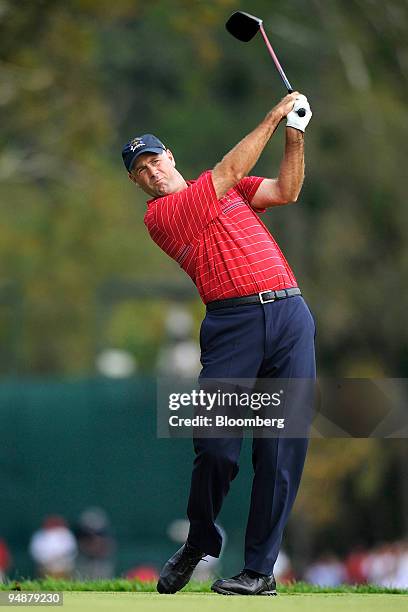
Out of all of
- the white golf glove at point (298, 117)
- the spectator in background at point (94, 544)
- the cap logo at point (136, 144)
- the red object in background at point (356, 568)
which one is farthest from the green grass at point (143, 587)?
the red object in background at point (356, 568)

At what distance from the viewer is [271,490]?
26.6 ft

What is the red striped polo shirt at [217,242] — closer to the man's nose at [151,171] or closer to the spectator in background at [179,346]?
the man's nose at [151,171]

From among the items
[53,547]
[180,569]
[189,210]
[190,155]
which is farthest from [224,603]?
[190,155]

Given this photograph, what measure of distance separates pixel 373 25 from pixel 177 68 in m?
19.1

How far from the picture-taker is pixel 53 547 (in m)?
17.7

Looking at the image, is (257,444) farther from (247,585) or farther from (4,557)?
(4,557)

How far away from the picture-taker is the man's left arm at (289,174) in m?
8.06

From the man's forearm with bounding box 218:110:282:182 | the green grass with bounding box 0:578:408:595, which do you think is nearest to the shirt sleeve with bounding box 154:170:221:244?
the man's forearm with bounding box 218:110:282:182

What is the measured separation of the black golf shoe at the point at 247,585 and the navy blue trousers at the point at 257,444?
0.05 meters

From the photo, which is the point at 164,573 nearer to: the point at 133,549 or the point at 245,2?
the point at 133,549

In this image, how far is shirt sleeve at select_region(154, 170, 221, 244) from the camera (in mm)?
7926

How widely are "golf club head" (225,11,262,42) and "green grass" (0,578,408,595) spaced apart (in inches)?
115

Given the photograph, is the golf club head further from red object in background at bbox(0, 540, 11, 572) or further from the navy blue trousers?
red object in background at bbox(0, 540, 11, 572)

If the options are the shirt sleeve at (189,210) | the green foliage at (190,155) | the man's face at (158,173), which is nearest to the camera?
the shirt sleeve at (189,210)
